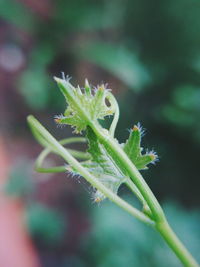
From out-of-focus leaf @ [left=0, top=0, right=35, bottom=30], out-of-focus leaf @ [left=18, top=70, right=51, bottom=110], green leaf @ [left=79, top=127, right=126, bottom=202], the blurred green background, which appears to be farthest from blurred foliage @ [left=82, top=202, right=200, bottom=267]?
out-of-focus leaf @ [left=0, top=0, right=35, bottom=30]

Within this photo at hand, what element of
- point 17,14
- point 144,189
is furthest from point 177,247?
point 17,14

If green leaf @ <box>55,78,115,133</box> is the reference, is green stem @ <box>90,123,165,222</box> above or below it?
below

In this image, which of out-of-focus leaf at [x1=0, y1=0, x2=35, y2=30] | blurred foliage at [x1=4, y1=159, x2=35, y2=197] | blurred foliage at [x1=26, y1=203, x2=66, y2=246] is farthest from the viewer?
out-of-focus leaf at [x1=0, y1=0, x2=35, y2=30]

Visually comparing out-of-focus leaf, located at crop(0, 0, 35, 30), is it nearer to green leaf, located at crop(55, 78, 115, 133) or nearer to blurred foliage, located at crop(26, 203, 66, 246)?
blurred foliage, located at crop(26, 203, 66, 246)

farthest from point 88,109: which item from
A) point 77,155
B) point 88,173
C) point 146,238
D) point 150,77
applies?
point 150,77

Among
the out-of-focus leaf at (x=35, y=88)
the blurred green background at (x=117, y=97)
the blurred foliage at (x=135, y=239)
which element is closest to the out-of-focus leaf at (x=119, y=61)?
the blurred green background at (x=117, y=97)

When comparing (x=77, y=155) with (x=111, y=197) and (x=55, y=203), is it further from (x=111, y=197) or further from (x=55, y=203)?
(x=55, y=203)

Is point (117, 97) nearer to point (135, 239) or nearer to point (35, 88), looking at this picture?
point (35, 88)

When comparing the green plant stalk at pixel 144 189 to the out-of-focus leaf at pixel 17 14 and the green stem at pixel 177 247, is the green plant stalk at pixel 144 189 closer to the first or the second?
the green stem at pixel 177 247
